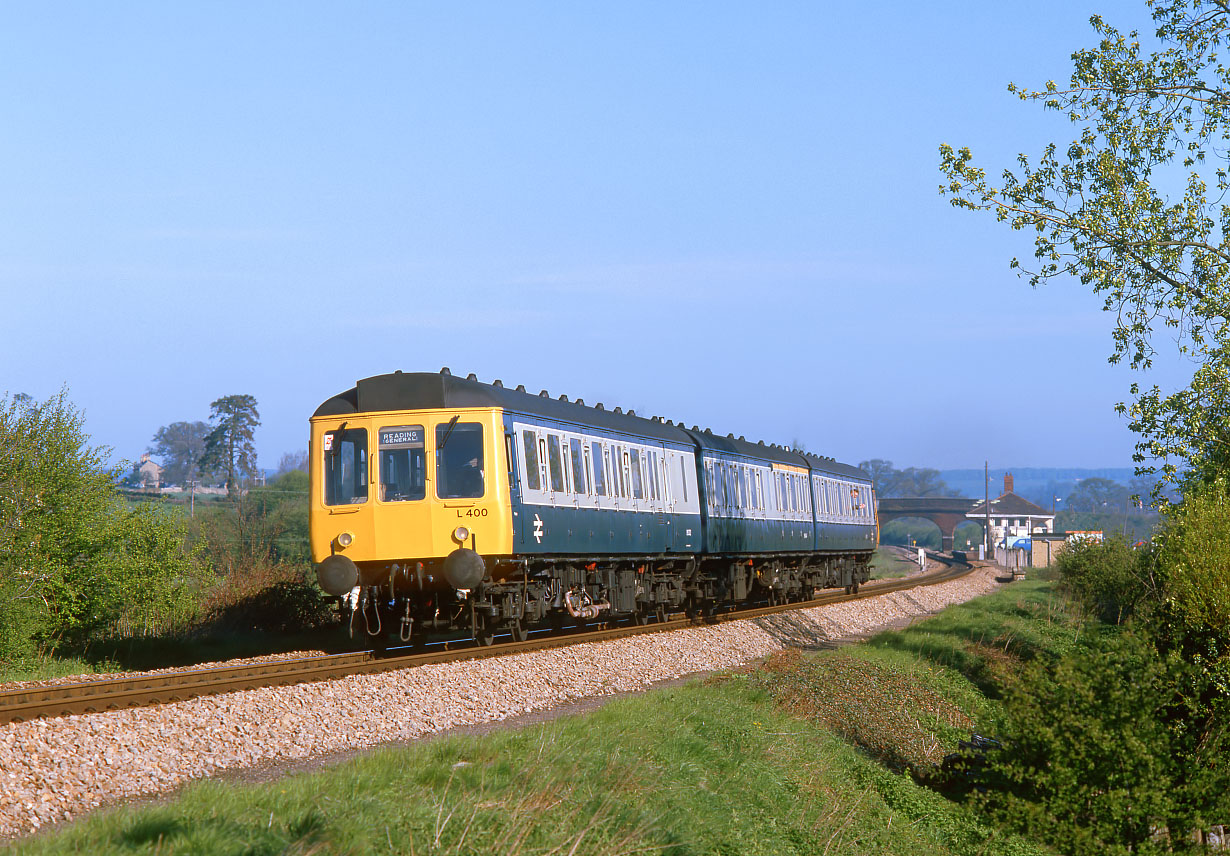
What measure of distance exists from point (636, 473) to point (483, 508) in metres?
5.85

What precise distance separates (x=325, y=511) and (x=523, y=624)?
386 cm

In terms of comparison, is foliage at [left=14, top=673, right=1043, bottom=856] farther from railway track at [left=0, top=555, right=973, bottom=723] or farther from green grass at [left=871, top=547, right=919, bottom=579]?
green grass at [left=871, top=547, right=919, bottom=579]

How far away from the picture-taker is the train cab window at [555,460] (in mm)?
18312

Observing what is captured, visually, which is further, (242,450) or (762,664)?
(242,450)

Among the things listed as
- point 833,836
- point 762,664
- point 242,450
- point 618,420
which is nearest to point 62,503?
point 618,420

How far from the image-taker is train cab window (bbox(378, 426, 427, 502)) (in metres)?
16.5

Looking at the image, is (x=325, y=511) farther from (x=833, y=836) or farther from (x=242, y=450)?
(x=242, y=450)

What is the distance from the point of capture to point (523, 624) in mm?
19000

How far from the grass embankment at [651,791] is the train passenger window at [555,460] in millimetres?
3833

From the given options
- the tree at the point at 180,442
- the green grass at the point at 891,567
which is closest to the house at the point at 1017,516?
the green grass at the point at 891,567

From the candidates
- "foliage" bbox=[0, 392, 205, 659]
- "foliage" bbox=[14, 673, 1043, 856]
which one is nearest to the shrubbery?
"foliage" bbox=[14, 673, 1043, 856]

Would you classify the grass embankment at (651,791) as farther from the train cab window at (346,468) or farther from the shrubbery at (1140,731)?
the train cab window at (346,468)

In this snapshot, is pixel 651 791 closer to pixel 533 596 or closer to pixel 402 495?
pixel 402 495

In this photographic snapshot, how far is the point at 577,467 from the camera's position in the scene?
1941cm
